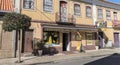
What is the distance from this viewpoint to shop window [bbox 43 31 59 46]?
2219 centimetres

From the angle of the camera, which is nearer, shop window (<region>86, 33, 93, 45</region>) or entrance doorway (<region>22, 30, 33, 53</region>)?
entrance doorway (<region>22, 30, 33, 53</region>)

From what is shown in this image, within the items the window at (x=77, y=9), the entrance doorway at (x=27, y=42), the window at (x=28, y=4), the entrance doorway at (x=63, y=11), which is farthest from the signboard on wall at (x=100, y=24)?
the entrance doorway at (x=27, y=42)

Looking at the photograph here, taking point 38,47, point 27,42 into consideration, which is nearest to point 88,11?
point 38,47

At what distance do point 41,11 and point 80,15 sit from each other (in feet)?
20.1

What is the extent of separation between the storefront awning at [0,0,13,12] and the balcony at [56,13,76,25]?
5718 mm

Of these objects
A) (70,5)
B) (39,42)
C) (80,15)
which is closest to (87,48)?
(80,15)

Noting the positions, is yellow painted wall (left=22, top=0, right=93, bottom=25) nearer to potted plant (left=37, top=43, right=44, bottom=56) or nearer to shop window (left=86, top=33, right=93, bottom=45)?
shop window (left=86, top=33, right=93, bottom=45)

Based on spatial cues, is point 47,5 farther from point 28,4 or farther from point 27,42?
point 27,42

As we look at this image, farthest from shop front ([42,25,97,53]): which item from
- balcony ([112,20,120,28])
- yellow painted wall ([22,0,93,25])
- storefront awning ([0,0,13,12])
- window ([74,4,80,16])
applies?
balcony ([112,20,120,28])

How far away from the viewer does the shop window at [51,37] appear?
2219cm

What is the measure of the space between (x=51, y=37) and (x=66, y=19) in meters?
2.89

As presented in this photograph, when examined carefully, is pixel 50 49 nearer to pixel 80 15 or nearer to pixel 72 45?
pixel 72 45

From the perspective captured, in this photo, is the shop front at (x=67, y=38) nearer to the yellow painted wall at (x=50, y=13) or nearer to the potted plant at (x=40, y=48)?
the potted plant at (x=40, y=48)

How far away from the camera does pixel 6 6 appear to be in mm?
18734
